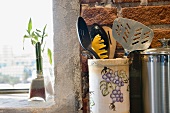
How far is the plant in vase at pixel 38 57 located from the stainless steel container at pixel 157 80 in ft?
1.56

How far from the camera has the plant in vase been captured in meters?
0.96

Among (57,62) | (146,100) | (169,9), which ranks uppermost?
(169,9)

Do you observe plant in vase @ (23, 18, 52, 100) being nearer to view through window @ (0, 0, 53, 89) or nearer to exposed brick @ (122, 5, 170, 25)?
view through window @ (0, 0, 53, 89)

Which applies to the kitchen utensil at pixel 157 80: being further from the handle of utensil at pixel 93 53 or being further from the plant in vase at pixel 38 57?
the plant in vase at pixel 38 57

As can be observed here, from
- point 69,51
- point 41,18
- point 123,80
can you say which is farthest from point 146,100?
point 41,18

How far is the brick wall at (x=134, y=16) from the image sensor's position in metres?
0.75

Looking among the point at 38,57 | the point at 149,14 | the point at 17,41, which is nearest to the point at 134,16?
the point at 149,14

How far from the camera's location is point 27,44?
1162mm

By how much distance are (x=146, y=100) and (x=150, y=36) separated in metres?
0.19

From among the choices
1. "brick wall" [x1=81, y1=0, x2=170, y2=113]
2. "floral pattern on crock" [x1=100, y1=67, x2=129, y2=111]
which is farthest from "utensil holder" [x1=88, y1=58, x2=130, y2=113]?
"brick wall" [x1=81, y1=0, x2=170, y2=113]

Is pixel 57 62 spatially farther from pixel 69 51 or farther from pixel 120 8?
pixel 120 8

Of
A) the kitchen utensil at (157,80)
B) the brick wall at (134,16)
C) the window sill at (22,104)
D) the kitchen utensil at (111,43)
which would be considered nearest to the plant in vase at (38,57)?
→ the window sill at (22,104)

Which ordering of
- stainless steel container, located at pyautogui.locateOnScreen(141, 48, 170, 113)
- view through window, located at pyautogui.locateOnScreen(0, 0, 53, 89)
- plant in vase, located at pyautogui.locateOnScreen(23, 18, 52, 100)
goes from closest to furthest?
stainless steel container, located at pyautogui.locateOnScreen(141, 48, 170, 113), plant in vase, located at pyautogui.locateOnScreen(23, 18, 52, 100), view through window, located at pyautogui.locateOnScreen(0, 0, 53, 89)

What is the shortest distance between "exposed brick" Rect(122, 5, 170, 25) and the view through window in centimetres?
51
